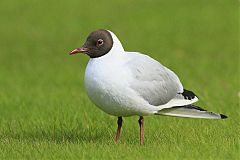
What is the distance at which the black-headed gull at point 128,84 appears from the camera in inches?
333

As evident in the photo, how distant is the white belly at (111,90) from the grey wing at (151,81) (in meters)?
0.13

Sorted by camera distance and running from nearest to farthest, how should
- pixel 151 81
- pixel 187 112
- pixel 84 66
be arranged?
pixel 151 81 → pixel 187 112 → pixel 84 66

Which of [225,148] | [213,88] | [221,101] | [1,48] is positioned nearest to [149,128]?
[225,148]

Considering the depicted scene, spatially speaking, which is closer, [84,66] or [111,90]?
[111,90]

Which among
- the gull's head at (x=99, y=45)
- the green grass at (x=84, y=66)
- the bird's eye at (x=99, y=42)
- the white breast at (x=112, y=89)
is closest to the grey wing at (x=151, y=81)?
the white breast at (x=112, y=89)

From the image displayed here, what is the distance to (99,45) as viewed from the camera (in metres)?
8.86

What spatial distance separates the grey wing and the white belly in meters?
0.13

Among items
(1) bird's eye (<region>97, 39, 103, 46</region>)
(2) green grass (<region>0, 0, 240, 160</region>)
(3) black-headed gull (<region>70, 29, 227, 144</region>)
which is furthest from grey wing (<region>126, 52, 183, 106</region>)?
(2) green grass (<region>0, 0, 240, 160</region>)

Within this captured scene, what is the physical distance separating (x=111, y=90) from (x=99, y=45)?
0.75 meters

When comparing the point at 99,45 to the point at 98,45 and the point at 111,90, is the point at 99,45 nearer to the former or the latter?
the point at 98,45

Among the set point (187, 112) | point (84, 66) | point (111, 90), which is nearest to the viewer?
point (111, 90)

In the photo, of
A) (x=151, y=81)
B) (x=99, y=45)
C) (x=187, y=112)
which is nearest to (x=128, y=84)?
(x=151, y=81)

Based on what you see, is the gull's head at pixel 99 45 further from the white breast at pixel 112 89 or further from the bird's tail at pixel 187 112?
the bird's tail at pixel 187 112

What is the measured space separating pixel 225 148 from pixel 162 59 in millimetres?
11499
